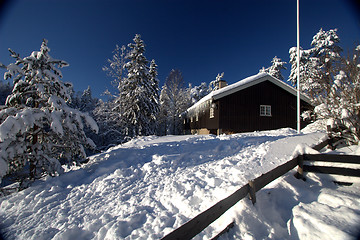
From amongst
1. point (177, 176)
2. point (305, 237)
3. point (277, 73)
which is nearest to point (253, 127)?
point (177, 176)

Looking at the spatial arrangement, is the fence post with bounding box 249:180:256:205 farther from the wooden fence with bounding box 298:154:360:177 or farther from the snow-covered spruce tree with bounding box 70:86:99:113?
the snow-covered spruce tree with bounding box 70:86:99:113

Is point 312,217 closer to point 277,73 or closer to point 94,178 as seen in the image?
point 94,178

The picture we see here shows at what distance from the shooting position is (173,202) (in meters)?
3.50

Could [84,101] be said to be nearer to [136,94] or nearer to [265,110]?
[136,94]

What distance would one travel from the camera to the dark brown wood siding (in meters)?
13.4

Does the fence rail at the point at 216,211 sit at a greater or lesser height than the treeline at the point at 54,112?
lesser

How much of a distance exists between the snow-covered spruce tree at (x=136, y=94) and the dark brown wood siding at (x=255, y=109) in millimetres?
7289

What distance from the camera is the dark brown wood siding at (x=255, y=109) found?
43.9 feet

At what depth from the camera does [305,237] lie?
2.18 metres

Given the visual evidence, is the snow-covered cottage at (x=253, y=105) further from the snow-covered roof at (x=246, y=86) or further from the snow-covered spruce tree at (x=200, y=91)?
the snow-covered spruce tree at (x=200, y=91)

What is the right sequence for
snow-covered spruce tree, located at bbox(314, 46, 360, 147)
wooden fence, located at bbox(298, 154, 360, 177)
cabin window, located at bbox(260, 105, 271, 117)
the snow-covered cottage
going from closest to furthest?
wooden fence, located at bbox(298, 154, 360, 177) < snow-covered spruce tree, located at bbox(314, 46, 360, 147) < the snow-covered cottage < cabin window, located at bbox(260, 105, 271, 117)

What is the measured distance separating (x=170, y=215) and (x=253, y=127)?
1294 cm

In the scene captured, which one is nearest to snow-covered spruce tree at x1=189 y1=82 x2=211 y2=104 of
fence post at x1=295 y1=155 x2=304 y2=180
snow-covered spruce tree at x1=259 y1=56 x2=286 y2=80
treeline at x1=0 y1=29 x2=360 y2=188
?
snow-covered spruce tree at x1=259 y1=56 x2=286 y2=80

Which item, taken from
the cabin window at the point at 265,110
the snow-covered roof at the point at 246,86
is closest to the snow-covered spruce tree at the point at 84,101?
the snow-covered roof at the point at 246,86
